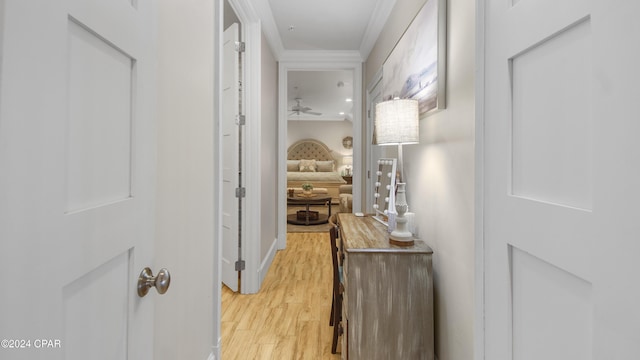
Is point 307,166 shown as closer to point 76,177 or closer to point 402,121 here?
point 402,121

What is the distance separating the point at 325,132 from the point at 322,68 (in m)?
5.85

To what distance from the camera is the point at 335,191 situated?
754 centimetres

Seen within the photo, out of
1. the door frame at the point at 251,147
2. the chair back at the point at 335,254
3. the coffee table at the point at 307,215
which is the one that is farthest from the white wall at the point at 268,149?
the coffee table at the point at 307,215

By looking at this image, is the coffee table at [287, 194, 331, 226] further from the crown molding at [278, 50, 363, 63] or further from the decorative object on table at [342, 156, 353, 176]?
the decorative object on table at [342, 156, 353, 176]

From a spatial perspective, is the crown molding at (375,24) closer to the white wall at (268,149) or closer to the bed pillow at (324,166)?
the white wall at (268,149)

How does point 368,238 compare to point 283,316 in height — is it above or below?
above

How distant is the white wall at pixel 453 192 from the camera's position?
1193mm

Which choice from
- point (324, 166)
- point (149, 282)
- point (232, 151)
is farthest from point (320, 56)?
point (324, 166)

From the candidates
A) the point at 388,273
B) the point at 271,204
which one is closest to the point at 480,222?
the point at 388,273

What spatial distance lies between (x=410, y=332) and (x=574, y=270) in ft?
3.45

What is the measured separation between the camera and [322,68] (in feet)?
12.8

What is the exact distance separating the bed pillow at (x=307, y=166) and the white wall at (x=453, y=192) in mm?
7412

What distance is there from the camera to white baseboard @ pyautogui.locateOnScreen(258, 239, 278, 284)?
290 centimetres

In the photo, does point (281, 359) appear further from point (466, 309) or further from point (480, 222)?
point (480, 222)
